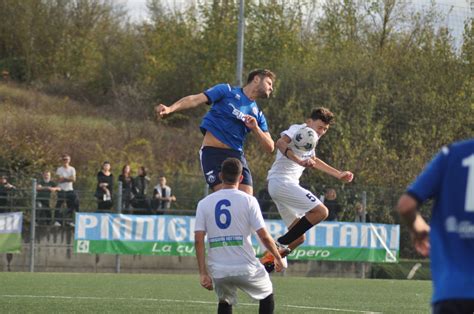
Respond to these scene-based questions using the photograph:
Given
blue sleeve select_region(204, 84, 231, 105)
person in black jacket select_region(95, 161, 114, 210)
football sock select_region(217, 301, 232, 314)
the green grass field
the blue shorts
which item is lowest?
the green grass field

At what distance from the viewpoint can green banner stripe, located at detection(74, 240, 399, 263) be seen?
22.2 meters

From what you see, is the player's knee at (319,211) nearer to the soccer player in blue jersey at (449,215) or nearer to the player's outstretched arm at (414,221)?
the player's outstretched arm at (414,221)

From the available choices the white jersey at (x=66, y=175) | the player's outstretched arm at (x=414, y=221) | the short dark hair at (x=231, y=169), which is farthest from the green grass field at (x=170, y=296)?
the player's outstretched arm at (x=414, y=221)

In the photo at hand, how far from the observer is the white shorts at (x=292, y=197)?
12.1 m

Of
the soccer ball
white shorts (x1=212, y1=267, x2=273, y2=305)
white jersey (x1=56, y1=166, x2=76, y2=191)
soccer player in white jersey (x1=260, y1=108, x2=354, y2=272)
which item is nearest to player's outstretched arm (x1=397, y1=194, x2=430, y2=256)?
white shorts (x1=212, y1=267, x2=273, y2=305)

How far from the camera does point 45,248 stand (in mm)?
22859

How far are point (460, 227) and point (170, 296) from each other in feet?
31.4

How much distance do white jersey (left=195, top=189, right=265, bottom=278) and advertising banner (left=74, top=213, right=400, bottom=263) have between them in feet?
45.5

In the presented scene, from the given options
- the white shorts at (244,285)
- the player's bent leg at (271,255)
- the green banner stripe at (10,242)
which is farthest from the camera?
the green banner stripe at (10,242)

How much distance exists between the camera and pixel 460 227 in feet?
16.9

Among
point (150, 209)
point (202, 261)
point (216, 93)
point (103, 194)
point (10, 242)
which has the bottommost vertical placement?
point (10, 242)

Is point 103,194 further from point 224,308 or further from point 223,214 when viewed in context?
point 223,214

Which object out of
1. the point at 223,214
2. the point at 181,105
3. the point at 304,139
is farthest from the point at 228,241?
the point at 304,139

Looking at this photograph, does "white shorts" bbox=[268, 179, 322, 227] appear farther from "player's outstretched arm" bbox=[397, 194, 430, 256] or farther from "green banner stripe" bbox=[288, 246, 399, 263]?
"green banner stripe" bbox=[288, 246, 399, 263]
